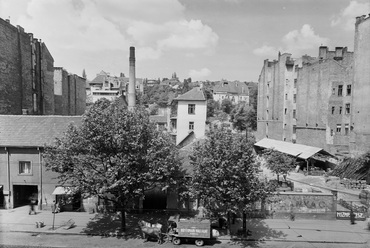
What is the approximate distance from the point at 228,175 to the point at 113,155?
769cm

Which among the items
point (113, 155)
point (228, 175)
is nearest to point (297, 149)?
point (228, 175)

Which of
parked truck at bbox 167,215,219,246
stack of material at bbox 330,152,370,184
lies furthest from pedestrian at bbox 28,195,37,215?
stack of material at bbox 330,152,370,184

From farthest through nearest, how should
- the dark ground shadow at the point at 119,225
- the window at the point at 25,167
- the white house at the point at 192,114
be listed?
the white house at the point at 192,114, the window at the point at 25,167, the dark ground shadow at the point at 119,225

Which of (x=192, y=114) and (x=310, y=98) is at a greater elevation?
(x=310, y=98)

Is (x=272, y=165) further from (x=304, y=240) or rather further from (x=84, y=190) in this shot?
(x=84, y=190)

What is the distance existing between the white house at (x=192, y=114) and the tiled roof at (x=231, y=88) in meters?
82.8

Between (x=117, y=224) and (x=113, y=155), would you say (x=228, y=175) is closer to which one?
(x=113, y=155)

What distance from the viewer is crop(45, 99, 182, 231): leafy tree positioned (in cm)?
1762

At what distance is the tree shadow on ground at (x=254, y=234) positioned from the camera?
61.1 feet

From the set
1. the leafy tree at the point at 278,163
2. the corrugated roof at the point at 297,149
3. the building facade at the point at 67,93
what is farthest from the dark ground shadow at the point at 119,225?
the building facade at the point at 67,93

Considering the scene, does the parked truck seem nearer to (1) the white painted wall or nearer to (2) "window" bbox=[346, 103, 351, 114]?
(1) the white painted wall

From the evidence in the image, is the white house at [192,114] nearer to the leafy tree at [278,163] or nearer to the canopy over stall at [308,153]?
the canopy over stall at [308,153]

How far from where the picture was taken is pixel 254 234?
779 inches

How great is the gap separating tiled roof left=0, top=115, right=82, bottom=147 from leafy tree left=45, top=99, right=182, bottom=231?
22.4ft
